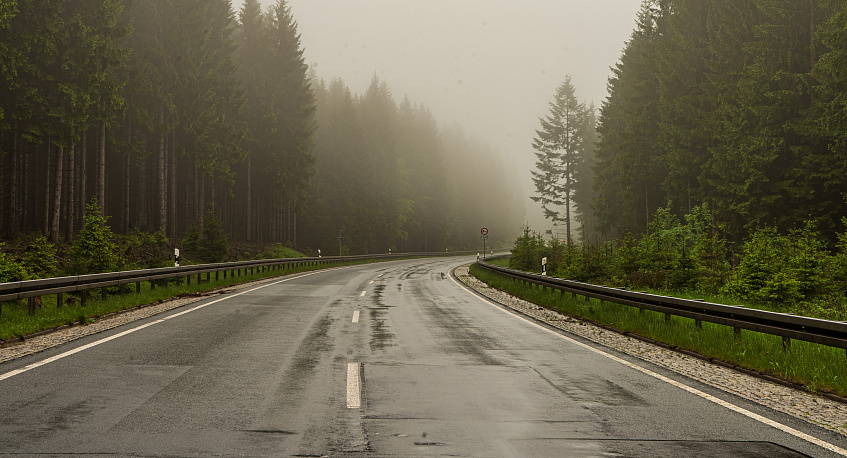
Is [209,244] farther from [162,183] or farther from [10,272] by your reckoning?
[10,272]

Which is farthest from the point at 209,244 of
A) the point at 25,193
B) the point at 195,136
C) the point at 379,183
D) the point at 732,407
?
the point at 379,183

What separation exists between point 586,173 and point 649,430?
218 feet

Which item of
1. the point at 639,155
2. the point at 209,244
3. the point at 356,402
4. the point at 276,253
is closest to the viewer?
the point at 356,402

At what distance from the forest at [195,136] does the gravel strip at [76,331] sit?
680 cm

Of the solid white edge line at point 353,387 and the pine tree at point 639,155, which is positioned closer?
the solid white edge line at point 353,387

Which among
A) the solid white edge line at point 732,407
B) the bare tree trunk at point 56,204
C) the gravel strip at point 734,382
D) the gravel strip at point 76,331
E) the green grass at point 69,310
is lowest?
the gravel strip at point 734,382

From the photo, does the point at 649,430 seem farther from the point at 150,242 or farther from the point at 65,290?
the point at 150,242

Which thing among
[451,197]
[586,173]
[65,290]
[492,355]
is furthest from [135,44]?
[451,197]

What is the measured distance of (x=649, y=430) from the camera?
481 cm

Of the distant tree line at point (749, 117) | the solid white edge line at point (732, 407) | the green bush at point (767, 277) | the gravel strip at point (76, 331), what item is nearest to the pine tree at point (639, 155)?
the distant tree line at point (749, 117)

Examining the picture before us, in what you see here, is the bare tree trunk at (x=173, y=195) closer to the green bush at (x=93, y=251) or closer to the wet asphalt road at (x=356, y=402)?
the green bush at (x=93, y=251)

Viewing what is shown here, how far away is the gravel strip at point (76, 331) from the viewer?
7.95 meters

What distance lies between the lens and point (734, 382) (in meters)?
6.94

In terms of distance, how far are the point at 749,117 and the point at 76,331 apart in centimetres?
2605
